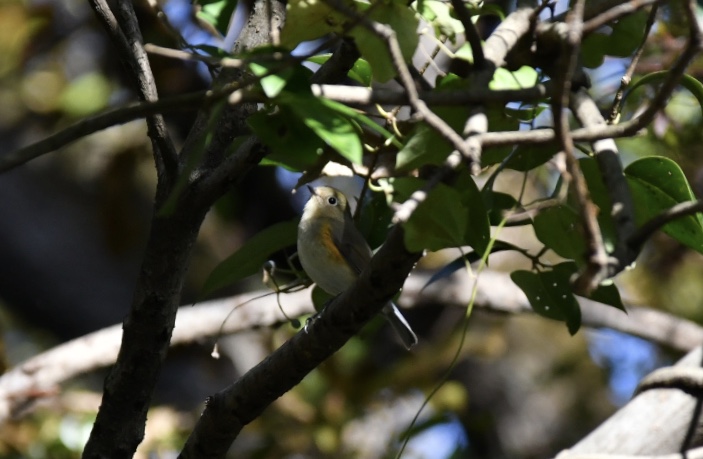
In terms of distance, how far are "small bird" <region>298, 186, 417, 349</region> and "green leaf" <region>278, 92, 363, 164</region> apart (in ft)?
2.98

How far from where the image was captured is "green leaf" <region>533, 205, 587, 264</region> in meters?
0.98

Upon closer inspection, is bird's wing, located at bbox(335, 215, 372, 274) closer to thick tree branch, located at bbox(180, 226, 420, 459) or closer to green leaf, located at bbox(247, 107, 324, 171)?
thick tree branch, located at bbox(180, 226, 420, 459)

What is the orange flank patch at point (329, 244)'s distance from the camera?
204 centimetres

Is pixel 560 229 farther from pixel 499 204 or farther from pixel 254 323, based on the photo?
pixel 254 323

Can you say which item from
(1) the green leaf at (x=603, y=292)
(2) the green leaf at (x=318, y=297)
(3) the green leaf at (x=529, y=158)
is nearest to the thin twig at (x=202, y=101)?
(3) the green leaf at (x=529, y=158)

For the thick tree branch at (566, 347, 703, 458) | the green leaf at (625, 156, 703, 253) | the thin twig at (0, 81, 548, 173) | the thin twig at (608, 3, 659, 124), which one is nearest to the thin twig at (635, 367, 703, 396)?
the thick tree branch at (566, 347, 703, 458)

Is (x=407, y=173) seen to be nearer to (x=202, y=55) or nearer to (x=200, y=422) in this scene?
(x=202, y=55)

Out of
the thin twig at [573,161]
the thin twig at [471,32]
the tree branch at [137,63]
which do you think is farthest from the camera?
the tree branch at [137,63]

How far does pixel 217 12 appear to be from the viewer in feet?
2.72

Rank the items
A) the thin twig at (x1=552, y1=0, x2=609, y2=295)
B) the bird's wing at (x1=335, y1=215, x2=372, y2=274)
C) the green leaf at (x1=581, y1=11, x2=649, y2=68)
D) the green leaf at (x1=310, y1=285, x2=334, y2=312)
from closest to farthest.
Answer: the thin twig at (x1=552, y1=0, x2=609, y2=295), the green leaf at (x1=581, y1=11, x2=649, y2=68), the green leaf at (x1=310, y1=285, x2=334, y2=312), the bird's wing at (x1=335, y1=215, x2=372, y2=274)

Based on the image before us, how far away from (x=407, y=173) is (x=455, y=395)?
2.70 meters

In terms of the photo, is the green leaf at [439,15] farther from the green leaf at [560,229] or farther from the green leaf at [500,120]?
the green leaf at [560,229]

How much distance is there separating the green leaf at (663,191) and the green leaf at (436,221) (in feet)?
0.72

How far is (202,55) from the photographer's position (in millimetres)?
783
